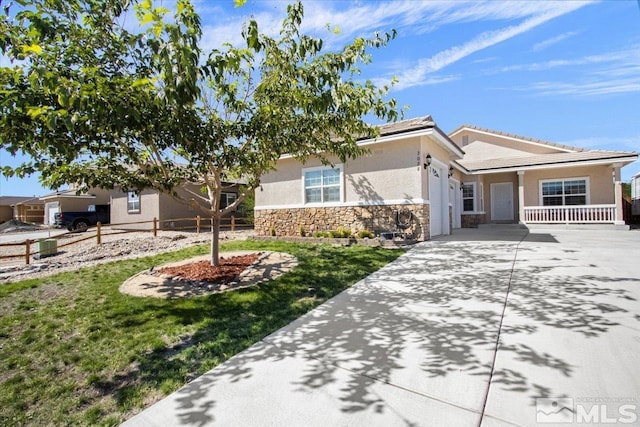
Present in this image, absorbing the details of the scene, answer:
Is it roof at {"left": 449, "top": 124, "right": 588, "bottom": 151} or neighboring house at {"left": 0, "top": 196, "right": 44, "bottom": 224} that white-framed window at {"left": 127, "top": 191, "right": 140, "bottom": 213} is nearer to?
roof at {"left": 449, "top": 124, "right": 588, "bottom": 151}

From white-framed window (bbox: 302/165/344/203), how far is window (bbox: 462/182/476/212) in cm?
1001

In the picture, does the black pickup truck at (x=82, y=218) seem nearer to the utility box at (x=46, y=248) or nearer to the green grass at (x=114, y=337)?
the utility box at (x=46, y=248)

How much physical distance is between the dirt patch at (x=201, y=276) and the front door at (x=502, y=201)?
50.7ft

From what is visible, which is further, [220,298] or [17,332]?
[220,298]

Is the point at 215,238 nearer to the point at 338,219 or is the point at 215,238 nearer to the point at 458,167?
the point at 338,219

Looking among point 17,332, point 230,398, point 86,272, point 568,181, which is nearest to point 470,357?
point 230,398

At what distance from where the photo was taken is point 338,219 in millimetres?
12180

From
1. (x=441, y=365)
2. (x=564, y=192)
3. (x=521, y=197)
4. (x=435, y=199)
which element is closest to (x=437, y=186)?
(x=435, y=199)

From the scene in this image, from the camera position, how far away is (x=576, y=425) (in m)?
2.09

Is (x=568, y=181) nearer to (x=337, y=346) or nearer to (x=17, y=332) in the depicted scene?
(x=337, y=346)

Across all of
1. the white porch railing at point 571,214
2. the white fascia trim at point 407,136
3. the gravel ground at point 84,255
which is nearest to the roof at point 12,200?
the gravel ground at point 84,255

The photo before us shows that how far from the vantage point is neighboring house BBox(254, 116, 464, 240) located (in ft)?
34.8

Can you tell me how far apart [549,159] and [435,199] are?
9.06 metres

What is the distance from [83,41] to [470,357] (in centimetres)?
686
